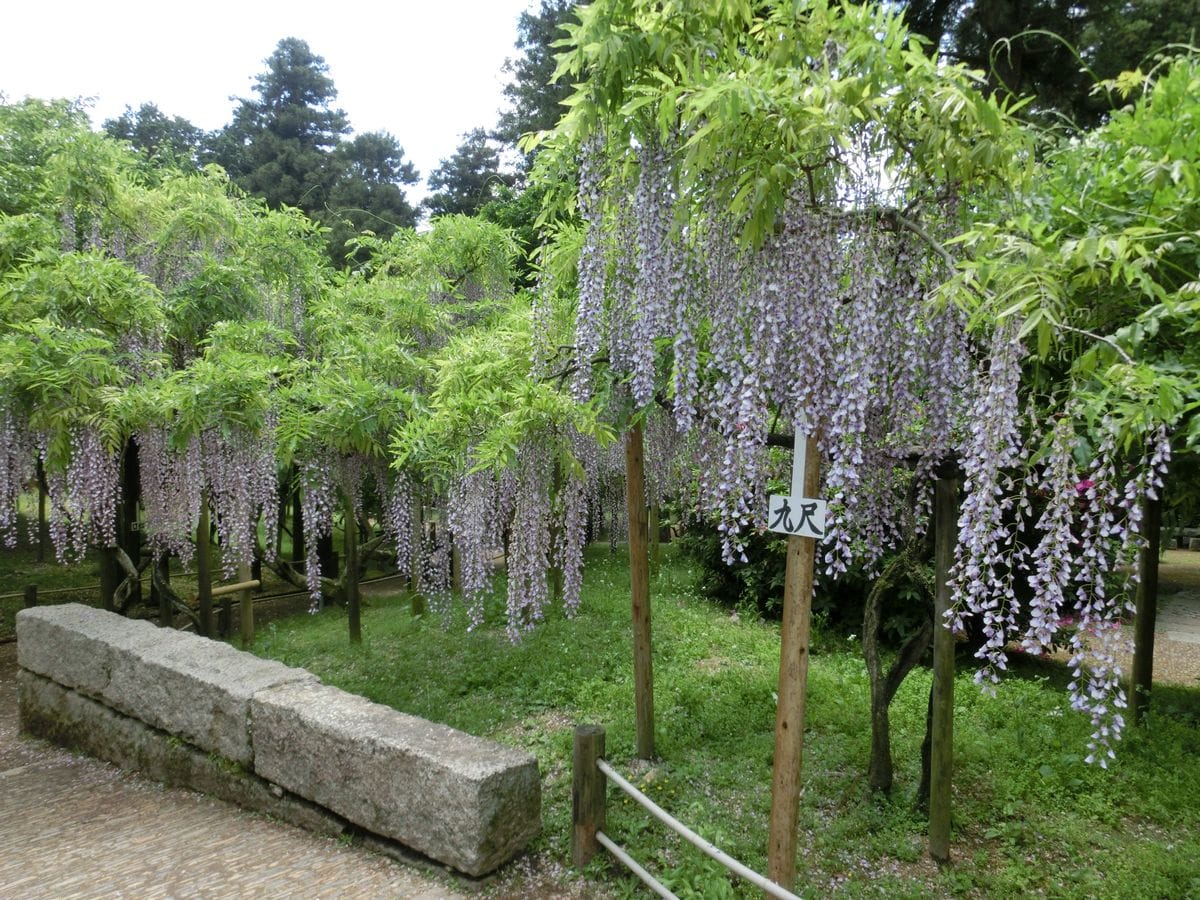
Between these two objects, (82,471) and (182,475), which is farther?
(182,475)

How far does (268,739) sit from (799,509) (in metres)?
2.98

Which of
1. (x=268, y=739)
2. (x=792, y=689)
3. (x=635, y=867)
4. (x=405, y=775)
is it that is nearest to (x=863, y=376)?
(x=792, y=689)

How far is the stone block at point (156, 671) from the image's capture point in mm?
4133

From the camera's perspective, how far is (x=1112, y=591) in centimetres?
633

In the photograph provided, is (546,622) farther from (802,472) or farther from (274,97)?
(274,97)

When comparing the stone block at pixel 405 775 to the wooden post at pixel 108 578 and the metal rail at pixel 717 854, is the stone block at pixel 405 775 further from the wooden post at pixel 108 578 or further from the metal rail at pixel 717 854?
the wooden post at pixel 108 578

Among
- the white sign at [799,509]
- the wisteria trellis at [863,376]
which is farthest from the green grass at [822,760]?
the white sign at [799,509]

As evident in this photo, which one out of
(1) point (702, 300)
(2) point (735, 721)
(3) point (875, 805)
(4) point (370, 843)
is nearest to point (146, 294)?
(4) point (370, 843)

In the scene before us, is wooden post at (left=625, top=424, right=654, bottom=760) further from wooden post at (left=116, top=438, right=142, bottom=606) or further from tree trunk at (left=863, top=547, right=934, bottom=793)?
wooden post at (left=116, top=438, right=142, bottom=606)

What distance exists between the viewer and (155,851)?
370 cm

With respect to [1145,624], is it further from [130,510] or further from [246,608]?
[130,510]

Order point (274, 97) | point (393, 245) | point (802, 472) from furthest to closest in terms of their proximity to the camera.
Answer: point (274, 97) < point (393, 245) < point (802, 472)

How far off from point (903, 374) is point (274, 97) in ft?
90.6

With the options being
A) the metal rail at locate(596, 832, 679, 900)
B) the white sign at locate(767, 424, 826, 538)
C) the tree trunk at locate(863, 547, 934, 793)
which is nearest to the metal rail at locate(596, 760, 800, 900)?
the metal rail at locate(596, 832, 679, 900)
